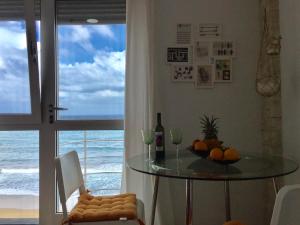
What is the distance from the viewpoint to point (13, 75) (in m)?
2.77

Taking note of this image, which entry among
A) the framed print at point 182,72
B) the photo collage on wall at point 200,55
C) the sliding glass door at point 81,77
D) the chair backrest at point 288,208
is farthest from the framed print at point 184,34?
the chair backrest at point 288,208

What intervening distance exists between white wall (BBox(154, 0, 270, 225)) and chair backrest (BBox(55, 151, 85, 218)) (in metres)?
0.84

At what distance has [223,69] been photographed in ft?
8.79

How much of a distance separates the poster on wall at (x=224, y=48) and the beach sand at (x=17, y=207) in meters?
2.09

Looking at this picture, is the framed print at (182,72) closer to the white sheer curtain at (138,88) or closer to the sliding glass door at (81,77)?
the white sheer curtain at (138,88)

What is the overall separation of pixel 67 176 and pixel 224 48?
1.63 m

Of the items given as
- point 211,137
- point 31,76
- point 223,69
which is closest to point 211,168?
point 211,137

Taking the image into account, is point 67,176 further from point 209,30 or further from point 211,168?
point 209,30

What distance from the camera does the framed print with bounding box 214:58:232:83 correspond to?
2672 millimetres

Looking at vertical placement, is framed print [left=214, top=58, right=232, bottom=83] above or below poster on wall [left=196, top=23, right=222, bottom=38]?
below

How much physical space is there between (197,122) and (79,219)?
1.32 metres

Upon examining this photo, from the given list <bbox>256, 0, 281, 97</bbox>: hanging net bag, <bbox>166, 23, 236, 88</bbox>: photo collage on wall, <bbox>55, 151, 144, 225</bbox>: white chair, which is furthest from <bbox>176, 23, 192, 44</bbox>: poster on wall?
<bbox>55, 151, 144, 225</bbox>: white chair

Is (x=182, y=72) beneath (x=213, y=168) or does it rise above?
above

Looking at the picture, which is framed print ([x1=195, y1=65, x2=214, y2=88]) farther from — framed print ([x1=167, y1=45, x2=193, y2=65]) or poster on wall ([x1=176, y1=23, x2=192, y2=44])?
poster on wall ([x1=176, y1=23, x2=192, y2=44])
